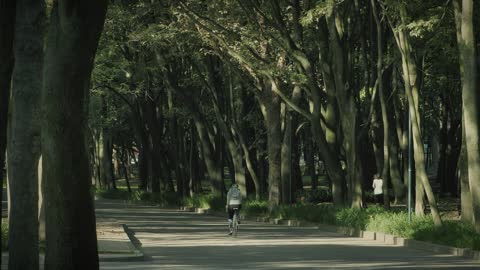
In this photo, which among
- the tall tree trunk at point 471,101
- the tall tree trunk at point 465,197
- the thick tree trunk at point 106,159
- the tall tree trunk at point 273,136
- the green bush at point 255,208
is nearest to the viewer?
the tall tree trunk at point 471,101

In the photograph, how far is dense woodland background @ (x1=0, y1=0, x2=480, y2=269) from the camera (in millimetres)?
11070

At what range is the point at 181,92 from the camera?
4844 centimetres

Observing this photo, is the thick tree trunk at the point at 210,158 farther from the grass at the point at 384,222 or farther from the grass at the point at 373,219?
the grass at the point at 384,222

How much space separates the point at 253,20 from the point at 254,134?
22152 millimetres

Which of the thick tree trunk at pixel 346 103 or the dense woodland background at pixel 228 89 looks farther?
the thick tree trunk at pixel 346 103

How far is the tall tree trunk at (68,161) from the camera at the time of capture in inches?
431

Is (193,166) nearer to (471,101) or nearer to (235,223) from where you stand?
(235,223)

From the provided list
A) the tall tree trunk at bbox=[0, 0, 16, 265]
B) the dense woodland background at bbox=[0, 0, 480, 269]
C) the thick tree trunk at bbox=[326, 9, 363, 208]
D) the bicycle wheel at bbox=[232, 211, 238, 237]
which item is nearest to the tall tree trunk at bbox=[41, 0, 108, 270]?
the dense woodland background at bbox=[0, 0, 480, 269]

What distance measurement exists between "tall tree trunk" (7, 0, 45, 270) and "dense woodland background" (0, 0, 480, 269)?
2 cm

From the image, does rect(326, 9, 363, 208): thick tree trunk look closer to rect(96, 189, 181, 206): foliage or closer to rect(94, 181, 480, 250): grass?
rect(94, 181, 480, 250): grass

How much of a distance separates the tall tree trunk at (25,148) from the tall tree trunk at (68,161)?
9.03 ft

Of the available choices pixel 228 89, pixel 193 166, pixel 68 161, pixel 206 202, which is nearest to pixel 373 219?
pixel 206 202

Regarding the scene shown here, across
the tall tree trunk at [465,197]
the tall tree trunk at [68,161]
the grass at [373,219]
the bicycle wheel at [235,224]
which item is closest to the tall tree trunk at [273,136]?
the grass at [373,219]

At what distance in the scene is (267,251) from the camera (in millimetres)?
25047
